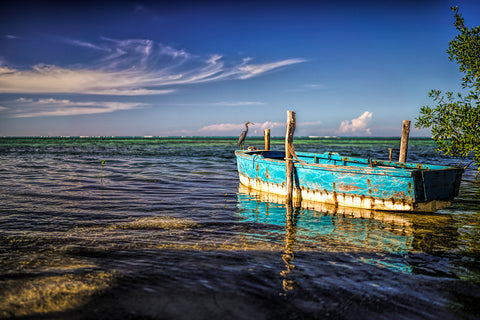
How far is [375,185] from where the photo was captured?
972 centimetres

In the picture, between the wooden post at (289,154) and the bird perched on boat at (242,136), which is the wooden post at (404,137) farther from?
the bird perched on boat at (242,136)

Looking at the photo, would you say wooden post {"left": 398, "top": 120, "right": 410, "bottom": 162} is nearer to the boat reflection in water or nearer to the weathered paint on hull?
the boat reflection in water

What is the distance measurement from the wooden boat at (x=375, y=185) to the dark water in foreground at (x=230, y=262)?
456mm

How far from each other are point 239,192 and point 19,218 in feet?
25.8

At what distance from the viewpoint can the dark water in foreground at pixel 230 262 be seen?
13.9 ft

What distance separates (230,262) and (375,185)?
5866mm

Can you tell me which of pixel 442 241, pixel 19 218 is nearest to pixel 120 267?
pixel 19 218

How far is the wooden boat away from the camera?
9.16 m

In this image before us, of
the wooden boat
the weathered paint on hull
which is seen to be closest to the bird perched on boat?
the wooden boat

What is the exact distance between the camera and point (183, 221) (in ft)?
28.3

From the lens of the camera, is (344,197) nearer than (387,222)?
No

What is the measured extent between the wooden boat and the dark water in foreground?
46cm

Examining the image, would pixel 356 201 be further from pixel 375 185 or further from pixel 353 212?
pixel 375 185

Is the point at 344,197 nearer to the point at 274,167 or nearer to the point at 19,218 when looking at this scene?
the point at 274,167
